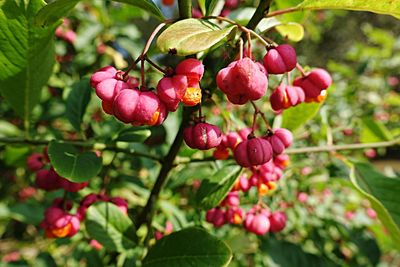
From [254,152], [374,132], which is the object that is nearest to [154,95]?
[254,152]

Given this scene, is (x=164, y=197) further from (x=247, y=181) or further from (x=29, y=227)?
(x=29, y=227)

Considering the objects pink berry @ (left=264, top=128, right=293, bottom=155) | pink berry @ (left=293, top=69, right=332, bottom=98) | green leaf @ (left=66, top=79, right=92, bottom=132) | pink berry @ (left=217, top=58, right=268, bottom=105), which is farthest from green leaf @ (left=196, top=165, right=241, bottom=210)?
green leaf @ (left=66, top=79, right=92, bottom=132)

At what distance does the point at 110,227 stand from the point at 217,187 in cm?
30

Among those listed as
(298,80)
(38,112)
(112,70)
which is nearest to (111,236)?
(112,70)

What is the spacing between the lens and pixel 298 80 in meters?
0.97

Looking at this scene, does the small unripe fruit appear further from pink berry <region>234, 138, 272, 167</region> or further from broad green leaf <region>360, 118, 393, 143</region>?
broad green leaf <region>360, 118, 393, 143</region>

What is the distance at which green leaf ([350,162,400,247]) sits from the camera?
3.34ft

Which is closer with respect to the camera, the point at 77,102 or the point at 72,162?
the point at 72,162

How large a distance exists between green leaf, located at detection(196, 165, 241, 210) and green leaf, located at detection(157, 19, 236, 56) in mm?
471

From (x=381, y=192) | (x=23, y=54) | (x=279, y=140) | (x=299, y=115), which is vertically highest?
(x=23, y=54)

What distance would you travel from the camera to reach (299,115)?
1.30 meters

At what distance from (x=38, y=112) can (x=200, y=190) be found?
136cm

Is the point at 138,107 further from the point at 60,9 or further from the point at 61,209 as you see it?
the point at 61,209

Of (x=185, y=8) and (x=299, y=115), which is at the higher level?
(x=185, y=8)
